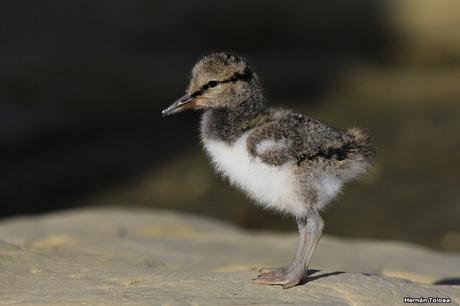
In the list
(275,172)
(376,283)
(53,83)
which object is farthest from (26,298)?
(53,83)

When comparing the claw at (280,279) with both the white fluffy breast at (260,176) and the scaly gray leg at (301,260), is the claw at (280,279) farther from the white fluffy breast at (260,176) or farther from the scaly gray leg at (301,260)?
the white fluffy breast at (260,176)

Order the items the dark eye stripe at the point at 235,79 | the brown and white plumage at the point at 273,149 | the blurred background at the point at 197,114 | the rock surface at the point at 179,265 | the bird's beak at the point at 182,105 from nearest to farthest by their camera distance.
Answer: the rock surface at the point at 179,265 → the brown and white plumage at the point at 273,149 → the dark eye stripe at the point at 235,79 → the bird's beak at the point at 182,105 → the blurred background at the point at 197,114

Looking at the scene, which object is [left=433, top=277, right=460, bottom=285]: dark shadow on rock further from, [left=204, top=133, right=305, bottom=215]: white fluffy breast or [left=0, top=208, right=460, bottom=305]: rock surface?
[left=204, top=133, right=305, bottom=215]: white fluffy breast

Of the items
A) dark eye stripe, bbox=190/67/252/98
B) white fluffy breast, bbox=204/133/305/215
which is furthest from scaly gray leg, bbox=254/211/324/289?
dark eye stripe, bbox=190/67/252/98

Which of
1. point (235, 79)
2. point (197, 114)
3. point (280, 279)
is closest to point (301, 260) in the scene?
A: point (280, 279)

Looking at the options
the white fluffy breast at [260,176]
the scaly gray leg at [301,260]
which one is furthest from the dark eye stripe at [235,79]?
the scaly gray leg at [301,260]

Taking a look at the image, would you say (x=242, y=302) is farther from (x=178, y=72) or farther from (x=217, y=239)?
(x=178, y=72)
